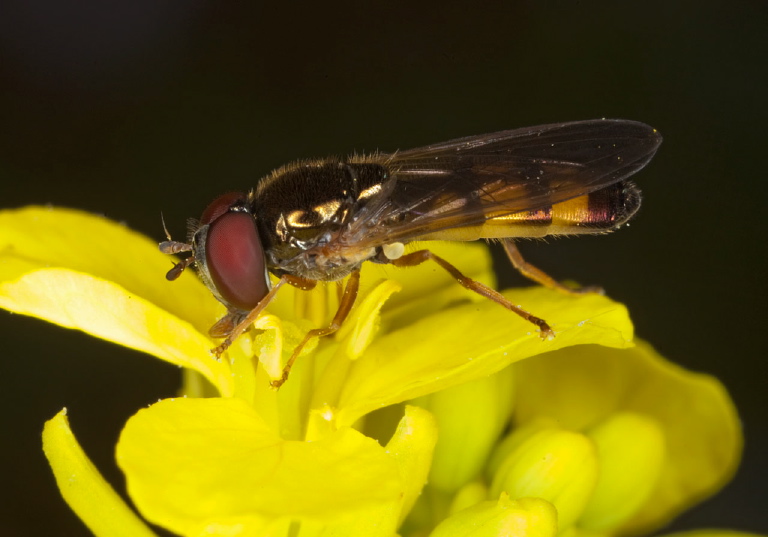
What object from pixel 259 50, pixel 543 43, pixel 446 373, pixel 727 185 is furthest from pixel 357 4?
pixel 446 373

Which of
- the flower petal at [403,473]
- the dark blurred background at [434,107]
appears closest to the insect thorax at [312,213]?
the flower petal at [403,473]

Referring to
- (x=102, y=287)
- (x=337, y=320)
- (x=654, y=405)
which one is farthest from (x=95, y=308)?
(x=654, y=405)

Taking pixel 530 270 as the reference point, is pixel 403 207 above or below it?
above

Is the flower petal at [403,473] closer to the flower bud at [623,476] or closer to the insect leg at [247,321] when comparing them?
the insect leg at [247,321]

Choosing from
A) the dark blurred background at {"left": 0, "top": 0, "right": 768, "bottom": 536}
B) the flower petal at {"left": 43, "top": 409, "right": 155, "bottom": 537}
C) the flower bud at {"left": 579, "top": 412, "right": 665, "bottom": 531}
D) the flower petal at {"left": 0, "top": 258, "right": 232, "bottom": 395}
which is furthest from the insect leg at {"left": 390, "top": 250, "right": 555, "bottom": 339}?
the dark blurred background at {"left": 0, "top": 0, "right": 768, "bottom": 536}

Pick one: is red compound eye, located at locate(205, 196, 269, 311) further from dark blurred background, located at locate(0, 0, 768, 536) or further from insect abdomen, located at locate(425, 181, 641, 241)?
dark blurred background, located at locate(0, 0, 768, 536)

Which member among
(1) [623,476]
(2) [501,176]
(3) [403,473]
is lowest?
(1) [623,476]

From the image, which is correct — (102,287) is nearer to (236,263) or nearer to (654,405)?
(236,263)
